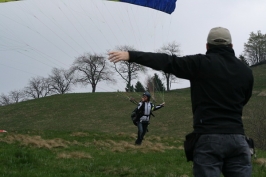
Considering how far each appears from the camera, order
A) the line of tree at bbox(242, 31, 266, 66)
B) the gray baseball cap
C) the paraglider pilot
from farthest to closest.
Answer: the line of tree at bbox(242, 31, 266, 66) → the paraglider pilot → the gray baseball cap

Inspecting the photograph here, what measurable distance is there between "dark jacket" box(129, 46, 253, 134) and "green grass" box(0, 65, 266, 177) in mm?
3639

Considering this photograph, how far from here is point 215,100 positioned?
348 centimetres

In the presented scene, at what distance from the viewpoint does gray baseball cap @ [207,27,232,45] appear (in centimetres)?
364

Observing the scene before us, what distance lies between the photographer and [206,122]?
3473 mm

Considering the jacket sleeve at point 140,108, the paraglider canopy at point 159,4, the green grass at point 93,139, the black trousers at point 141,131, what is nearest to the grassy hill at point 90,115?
the green grass at point 93,139

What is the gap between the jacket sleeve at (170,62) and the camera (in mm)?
3410

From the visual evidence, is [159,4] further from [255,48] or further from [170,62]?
[255,48]

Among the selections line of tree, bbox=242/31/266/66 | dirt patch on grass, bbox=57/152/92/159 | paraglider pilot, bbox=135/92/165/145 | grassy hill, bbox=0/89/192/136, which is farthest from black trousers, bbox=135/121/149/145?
line of tree, bbox=242/31/266/66

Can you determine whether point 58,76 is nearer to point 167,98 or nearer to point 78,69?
point 78,69

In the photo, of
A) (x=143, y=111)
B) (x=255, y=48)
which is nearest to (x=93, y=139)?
(x=143, y=111)

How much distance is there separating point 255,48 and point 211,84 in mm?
95587

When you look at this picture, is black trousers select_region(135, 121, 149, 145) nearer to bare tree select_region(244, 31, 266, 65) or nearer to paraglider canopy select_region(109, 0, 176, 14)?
paraglider canopy select_region(109, 0, 176, 14)

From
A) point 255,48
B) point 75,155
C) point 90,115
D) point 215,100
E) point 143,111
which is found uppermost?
point 255,48

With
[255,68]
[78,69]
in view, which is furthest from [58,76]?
[255,68]
